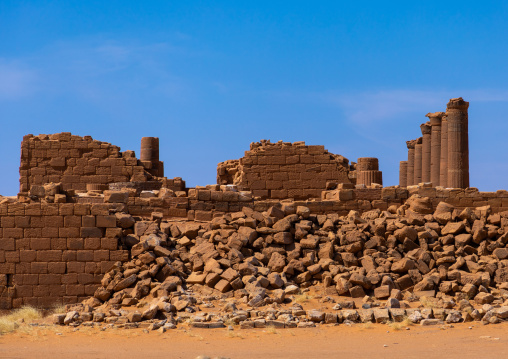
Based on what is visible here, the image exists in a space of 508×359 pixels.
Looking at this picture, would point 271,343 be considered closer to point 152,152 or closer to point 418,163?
point 152,152

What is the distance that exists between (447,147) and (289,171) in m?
5.67

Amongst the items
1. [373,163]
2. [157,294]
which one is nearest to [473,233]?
[157,294]

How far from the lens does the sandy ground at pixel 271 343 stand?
13453 millimetres

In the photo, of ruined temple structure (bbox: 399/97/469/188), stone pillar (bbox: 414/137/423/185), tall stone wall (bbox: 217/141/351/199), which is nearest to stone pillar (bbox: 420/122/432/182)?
ruined temple structure (bbox: 399/97/469/188)

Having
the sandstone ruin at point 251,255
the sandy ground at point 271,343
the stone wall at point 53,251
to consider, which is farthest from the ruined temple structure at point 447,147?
the stone wall at point 53,251

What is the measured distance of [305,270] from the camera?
18.1 m

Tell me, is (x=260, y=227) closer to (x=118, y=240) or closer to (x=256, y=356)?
(x=118, y=240)

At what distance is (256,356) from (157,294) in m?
4.20

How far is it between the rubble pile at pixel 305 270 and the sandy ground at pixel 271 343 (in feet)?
1.50

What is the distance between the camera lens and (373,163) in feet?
94.2

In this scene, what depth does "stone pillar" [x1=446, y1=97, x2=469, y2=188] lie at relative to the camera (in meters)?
26.3

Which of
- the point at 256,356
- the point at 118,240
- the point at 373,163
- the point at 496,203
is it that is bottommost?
the point at 256,356

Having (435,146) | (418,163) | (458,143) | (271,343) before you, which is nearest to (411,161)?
(418,163)

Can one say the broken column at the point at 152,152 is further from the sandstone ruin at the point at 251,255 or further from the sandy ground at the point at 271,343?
the sandy ground at the point at 271,343
